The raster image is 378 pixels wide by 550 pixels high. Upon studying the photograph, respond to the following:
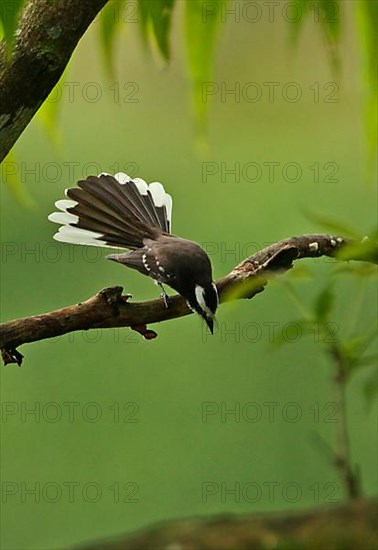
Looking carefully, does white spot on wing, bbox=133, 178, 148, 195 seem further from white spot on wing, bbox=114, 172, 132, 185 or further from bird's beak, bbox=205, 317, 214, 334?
bird's beak, bbox=205, 317, 214, 334

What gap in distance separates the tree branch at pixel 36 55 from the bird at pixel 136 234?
26 cm

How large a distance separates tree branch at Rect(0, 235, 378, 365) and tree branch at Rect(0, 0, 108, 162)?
14cm

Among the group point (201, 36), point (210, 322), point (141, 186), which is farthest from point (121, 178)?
point (201, 36)

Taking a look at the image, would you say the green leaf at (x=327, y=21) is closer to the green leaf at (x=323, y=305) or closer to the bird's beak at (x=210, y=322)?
the green leaf at (x=323, y=305)

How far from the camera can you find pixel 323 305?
0.58 meters

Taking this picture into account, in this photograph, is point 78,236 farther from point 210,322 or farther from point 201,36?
point 201,36

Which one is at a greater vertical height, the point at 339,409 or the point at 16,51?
the point at 16,51

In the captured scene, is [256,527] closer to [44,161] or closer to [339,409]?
[339,409]

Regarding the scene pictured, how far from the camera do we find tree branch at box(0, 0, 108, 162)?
1.65 feet

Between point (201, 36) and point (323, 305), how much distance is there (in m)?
0.19

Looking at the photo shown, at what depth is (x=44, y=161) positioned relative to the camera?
189 centimetres

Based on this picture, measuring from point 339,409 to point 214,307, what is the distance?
14 centimetres

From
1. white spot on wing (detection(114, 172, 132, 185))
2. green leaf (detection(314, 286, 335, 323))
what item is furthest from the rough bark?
white spot on wing (detection(114, 172, 132, 185))

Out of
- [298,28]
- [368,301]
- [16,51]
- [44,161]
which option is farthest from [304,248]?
[44,161]
